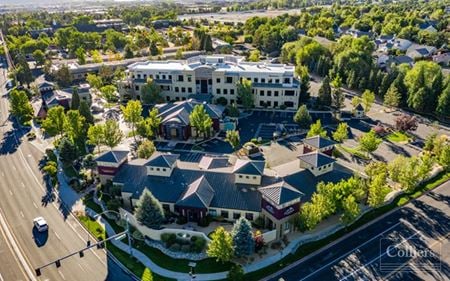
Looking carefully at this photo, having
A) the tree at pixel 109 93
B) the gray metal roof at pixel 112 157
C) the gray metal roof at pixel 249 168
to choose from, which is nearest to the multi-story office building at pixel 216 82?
the tree at pixel 109 93

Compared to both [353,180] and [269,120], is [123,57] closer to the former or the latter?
[269,120]

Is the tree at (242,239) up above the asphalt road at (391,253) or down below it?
above

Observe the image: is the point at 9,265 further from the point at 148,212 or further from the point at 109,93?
the point at 109,93

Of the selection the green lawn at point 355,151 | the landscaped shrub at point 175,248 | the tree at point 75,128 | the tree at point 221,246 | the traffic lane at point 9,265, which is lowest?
the traffic lane at point 9,265

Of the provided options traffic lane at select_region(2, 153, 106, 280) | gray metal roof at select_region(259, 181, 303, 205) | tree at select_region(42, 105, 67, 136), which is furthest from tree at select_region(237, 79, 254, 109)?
traffic lane at select_region(2, 153, 106, 280)

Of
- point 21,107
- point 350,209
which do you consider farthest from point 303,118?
point 21,107

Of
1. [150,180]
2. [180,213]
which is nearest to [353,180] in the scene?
[180,213]

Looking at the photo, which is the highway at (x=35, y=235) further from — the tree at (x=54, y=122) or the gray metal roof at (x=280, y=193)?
the gray metal roof at (x=280, y=193)
